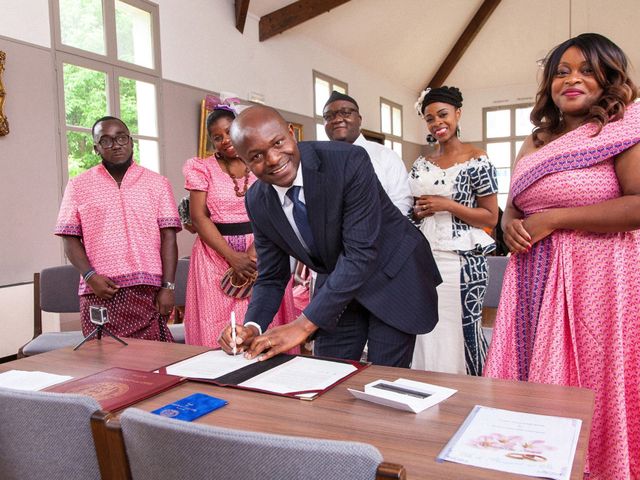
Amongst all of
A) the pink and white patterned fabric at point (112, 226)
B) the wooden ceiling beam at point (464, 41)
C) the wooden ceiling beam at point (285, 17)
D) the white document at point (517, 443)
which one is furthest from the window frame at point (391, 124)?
the white document at point (517, 443)

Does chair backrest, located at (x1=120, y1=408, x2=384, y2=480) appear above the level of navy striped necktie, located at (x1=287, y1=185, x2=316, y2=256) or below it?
below

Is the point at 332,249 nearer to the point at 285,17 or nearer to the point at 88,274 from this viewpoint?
the point at 88,274

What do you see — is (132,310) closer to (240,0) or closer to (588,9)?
(240,0)

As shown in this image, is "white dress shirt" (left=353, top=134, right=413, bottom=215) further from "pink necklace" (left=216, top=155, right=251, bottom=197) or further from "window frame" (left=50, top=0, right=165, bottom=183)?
"window frame" (left=50, top=0, right=165, bottom=183)

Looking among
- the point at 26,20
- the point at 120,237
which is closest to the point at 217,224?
the point at 120,237

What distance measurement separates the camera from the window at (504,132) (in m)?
13.7

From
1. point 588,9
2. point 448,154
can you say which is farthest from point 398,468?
point 588,9

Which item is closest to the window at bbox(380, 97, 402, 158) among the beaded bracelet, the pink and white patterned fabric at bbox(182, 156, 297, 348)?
the pink and white patterned fabric at bbox(182, 156, 297, 348)

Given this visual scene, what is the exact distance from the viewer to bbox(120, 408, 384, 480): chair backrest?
0.78 meters

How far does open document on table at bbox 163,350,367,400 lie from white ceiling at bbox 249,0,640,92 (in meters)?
7.80

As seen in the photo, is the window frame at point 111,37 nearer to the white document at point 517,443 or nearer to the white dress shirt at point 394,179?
the white dress shirt at point 394,179

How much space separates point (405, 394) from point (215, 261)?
5.53ft

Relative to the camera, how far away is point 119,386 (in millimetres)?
1461

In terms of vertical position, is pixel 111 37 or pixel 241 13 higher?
pixel 241 13
